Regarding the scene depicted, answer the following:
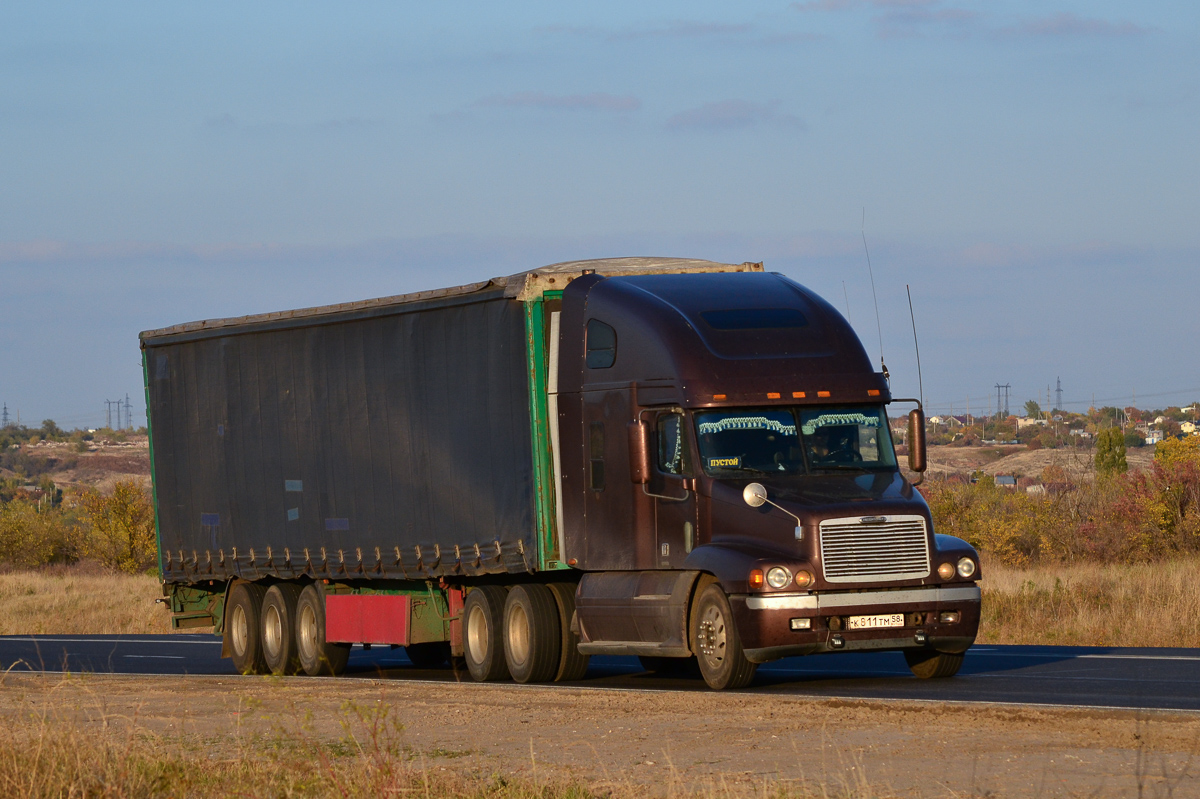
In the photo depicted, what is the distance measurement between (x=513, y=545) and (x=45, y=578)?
39.9m

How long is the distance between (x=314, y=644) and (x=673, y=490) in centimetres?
715

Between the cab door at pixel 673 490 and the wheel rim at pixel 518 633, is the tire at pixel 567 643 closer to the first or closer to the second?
the wheel rim at pixel 518 633

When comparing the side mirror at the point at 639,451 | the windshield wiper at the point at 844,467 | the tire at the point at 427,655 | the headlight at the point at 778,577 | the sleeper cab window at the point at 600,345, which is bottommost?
the tire at the point at 427,655

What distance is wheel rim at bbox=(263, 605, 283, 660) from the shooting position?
2164 cm

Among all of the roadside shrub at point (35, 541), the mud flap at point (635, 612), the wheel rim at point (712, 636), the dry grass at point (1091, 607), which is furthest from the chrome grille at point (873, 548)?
the roadside shrub at point (35, 541)

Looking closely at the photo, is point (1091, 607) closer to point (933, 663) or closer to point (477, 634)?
point (933, 663)

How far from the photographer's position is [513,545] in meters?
17.3

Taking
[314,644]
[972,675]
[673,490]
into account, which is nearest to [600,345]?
[673,490]

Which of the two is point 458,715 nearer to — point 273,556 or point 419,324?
point 419,324

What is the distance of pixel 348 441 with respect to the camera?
65.4 ft

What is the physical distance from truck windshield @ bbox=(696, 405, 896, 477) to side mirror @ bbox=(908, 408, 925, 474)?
340 mm

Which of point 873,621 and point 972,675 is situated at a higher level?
point 873,621

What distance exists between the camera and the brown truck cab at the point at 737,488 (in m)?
14.5

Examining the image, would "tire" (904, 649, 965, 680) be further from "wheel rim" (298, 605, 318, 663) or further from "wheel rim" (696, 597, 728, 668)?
"wheel rim" (298, 605, 318, 663)
